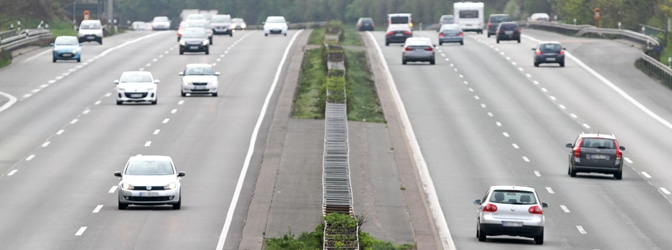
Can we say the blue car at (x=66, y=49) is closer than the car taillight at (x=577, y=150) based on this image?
No

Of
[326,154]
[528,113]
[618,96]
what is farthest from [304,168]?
[618,96]

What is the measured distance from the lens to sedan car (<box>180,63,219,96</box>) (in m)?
64.8

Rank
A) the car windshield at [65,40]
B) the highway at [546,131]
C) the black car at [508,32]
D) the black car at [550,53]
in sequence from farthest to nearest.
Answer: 1. the black car at [508,32]
2. the car windshield at [65,40]
3. the black car at [550,53]
4. the highway at [546,131]

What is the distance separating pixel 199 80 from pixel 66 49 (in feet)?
65.3

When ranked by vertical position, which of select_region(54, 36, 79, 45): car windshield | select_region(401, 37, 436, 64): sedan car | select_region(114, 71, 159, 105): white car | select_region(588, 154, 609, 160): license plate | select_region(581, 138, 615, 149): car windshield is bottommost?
select_region(401, 37, 436, 64): sedan car

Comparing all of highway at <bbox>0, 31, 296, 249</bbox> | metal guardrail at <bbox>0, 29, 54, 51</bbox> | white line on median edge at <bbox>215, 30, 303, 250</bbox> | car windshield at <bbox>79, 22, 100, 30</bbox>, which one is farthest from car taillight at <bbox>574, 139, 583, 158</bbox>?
car windshield at <bbox>79, 22, 100, 30</bbox>

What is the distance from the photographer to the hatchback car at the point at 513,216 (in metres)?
31.9

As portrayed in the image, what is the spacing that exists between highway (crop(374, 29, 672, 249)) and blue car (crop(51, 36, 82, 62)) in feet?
56.7

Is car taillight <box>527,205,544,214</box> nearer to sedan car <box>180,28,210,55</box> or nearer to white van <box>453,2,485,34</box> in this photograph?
sedan car <box>180,28,210,55</box>

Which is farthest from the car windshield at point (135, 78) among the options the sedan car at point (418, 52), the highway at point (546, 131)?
the sedan car at point (418, 52)

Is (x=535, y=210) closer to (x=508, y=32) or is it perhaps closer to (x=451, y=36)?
(x=451, y=36)

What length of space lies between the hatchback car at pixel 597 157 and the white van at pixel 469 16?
231 feet

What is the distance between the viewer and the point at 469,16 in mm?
117000

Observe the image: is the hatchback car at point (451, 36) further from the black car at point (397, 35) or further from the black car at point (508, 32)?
the black car at point (508, 32)
